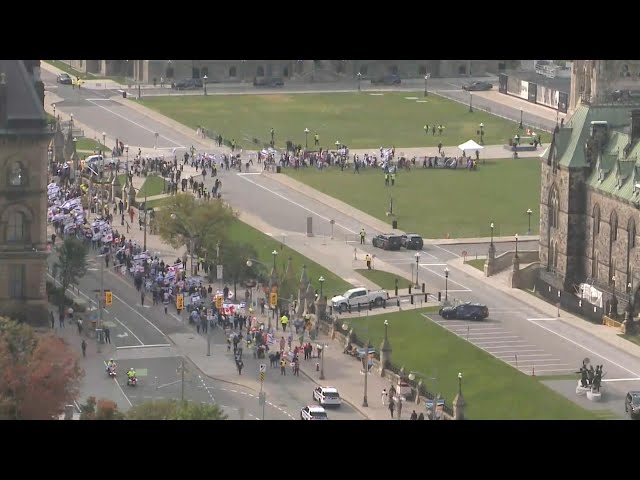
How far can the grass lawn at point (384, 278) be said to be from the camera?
101062 millimetres

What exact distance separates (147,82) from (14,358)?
127 m

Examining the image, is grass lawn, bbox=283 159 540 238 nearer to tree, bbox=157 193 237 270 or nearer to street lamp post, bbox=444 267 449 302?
street lamp post, bbox=444 267 449 302

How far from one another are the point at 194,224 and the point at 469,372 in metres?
28.1

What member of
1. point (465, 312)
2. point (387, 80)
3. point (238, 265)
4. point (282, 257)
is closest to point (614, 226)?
point (465, 312)

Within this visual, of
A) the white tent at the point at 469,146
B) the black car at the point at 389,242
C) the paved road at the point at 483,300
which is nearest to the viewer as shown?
the paved road at the point at 483,300

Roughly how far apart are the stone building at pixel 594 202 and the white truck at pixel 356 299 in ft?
31.1

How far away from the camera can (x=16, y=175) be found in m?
93.2

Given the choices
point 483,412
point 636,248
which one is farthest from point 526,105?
point 483,412

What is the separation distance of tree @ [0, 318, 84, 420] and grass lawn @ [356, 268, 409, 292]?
30836 mm

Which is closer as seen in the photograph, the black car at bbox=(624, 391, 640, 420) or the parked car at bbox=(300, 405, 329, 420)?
the parked car at bbox=(300, 405, 329, 420)

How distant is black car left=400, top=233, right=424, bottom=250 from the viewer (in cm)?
11312

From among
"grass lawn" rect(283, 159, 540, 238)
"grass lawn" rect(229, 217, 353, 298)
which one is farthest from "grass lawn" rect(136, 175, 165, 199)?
"grass lawn" rect(229, 217, 353, 298)

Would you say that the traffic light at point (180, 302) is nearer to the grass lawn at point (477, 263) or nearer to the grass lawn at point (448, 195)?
the grass lawn at point (477, 263)

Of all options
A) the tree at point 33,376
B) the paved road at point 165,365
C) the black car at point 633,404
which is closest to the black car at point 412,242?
the paved road at point 165,365
